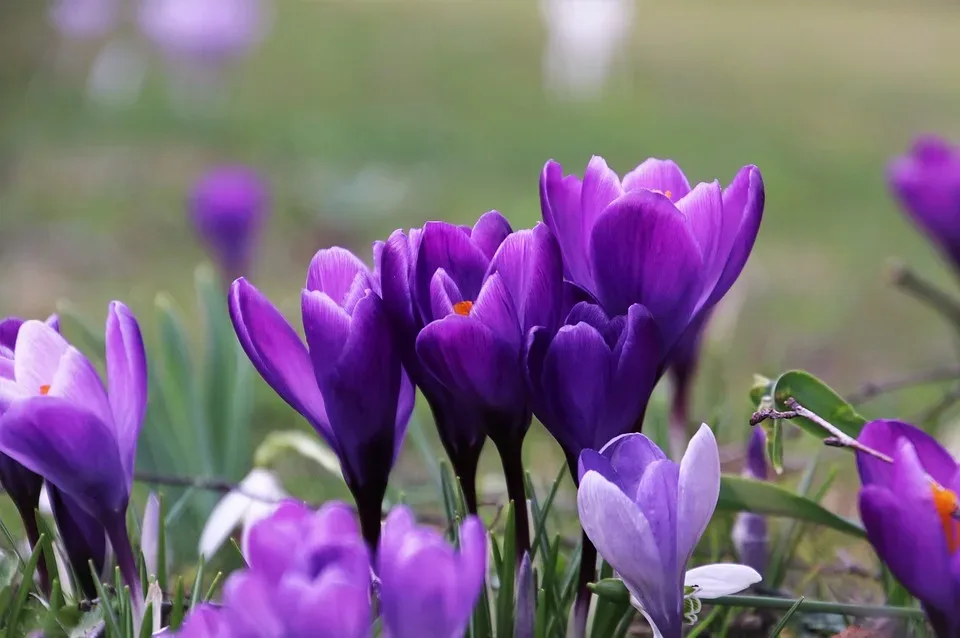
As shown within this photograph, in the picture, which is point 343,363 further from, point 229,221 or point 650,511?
point 229,221

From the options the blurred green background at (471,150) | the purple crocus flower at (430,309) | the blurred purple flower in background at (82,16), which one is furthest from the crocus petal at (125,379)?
the blurred purple flower in background at (82,16)

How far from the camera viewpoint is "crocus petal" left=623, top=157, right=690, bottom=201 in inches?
22.5

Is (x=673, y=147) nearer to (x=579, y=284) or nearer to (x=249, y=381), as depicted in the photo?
(x=249, y=381)

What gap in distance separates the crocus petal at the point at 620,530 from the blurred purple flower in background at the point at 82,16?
5.38 meters

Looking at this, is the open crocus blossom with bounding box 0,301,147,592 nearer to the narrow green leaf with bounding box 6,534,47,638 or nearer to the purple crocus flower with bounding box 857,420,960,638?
the narrow green leaf with bounding box 6,534,47,638

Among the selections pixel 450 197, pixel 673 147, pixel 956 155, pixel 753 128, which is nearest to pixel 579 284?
pixel 956 155

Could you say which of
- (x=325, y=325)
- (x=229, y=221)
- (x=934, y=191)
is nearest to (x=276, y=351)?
(x=325, y=325)

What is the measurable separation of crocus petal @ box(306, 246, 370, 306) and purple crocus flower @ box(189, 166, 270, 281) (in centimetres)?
132

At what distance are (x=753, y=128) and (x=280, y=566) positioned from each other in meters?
4.37

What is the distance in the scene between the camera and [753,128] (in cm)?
448

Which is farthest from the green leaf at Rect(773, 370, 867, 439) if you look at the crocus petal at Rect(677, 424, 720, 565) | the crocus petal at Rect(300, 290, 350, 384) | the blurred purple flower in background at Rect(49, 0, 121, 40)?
the blurred purple flower in background at Rect(49, 0, 121, 40)

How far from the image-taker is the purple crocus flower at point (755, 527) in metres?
0.73

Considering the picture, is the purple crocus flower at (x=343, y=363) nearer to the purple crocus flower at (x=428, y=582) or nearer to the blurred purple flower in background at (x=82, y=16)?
the purple crocus flower at (x=428, y=582)

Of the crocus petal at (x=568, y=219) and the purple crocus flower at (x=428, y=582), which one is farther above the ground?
the crocus petal at (x=568, y=219)
